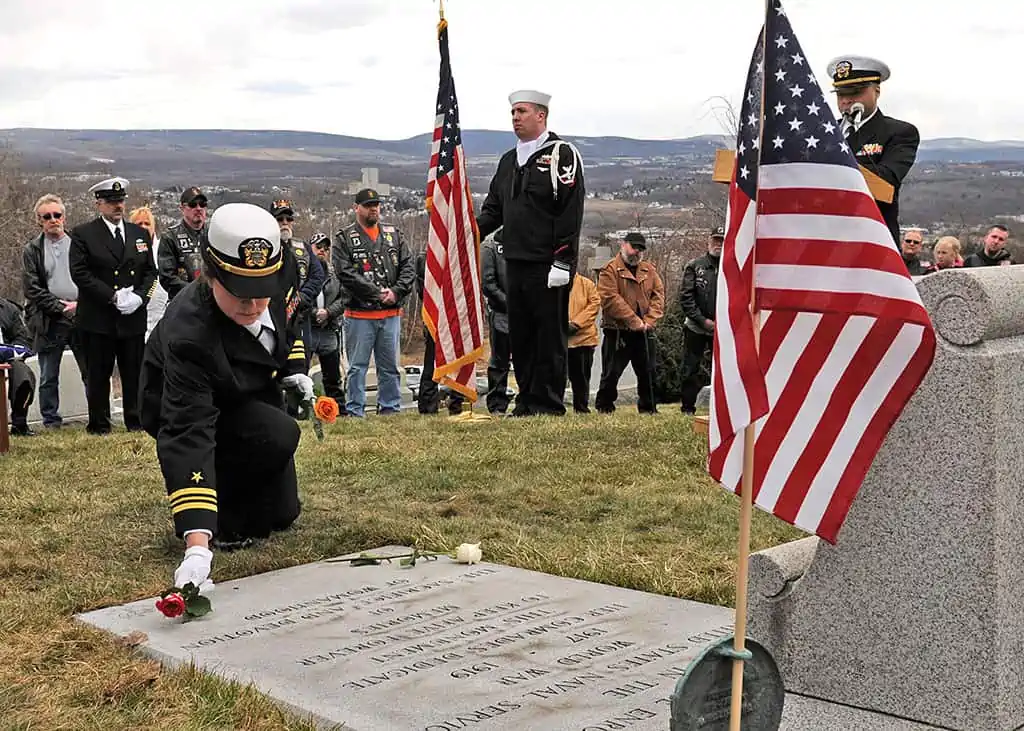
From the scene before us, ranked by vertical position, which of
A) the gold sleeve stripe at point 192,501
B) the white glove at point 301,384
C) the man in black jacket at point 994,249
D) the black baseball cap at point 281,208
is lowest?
the gold sleeve stripe at point 192,501

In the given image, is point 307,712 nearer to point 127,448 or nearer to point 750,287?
point 750,287

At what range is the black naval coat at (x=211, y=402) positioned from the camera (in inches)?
198

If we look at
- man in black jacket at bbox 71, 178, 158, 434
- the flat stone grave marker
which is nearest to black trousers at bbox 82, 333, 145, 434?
man in black jacket at bbox 71, 178, 158, 434

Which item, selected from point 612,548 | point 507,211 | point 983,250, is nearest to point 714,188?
point 983,250

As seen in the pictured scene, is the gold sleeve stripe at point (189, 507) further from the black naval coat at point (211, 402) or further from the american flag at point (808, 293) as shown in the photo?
the american flag at point (808, 293)

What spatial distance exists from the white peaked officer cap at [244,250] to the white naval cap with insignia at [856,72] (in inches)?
148

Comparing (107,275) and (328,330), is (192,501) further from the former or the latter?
(328,330)

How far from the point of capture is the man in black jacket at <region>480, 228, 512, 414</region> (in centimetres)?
1204

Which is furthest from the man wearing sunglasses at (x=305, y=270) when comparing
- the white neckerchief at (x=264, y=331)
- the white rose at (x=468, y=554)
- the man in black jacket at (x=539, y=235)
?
the white rose at (x=468, y=554)

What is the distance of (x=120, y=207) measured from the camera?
10.6m

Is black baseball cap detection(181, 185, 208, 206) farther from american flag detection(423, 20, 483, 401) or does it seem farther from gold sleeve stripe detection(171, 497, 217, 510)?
gold sleeve stripe detection(171, 497, 217, 510)

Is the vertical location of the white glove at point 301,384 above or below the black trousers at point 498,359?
above

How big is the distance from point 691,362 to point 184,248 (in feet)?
18.8

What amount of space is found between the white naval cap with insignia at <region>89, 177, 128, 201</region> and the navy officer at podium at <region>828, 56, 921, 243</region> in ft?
19.7
